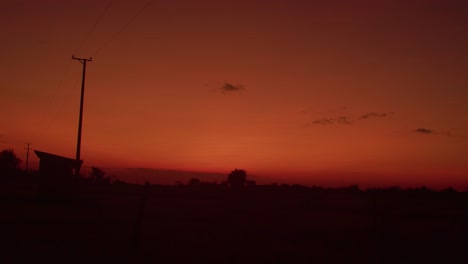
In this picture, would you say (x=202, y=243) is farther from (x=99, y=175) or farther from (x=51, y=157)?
(x=99, y=175)

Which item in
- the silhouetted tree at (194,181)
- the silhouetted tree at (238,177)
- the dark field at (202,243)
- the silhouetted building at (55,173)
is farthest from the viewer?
the silhouetted tree at (194,181)

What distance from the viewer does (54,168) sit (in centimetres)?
3281

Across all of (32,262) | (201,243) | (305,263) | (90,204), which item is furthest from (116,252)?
(90,204)

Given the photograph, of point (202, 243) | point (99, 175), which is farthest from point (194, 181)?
point (202, 243)

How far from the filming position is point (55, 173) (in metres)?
32.8

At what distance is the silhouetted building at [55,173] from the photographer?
106 feet

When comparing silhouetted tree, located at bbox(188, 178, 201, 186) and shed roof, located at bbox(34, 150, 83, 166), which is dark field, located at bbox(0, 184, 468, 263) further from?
silhouetted tree, located at bbox(188, 178, 201, 186)

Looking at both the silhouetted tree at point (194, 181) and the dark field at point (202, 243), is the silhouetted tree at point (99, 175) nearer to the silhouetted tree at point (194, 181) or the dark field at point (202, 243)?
the silhouetted tree at point (194, 181)

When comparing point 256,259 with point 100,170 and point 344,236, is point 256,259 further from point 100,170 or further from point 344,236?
point 100,170

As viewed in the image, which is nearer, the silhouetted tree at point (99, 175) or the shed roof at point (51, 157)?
the shed roof at point (51, 157)

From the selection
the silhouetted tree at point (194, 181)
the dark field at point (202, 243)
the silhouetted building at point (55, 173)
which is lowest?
the dark field at point (202, 243)

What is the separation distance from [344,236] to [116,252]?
418 inches

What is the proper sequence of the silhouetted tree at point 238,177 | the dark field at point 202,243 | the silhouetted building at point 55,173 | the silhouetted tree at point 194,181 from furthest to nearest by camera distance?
1. the silhouetted tree at point 194,181
2. the silhouetted tree at point 238,177
3. the silhouetted building at point 55,173
4. the dark field at point 202,243

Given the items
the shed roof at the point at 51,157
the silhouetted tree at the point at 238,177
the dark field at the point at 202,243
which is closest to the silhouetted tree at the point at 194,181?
the silhouetted tree at the point at 238,177
